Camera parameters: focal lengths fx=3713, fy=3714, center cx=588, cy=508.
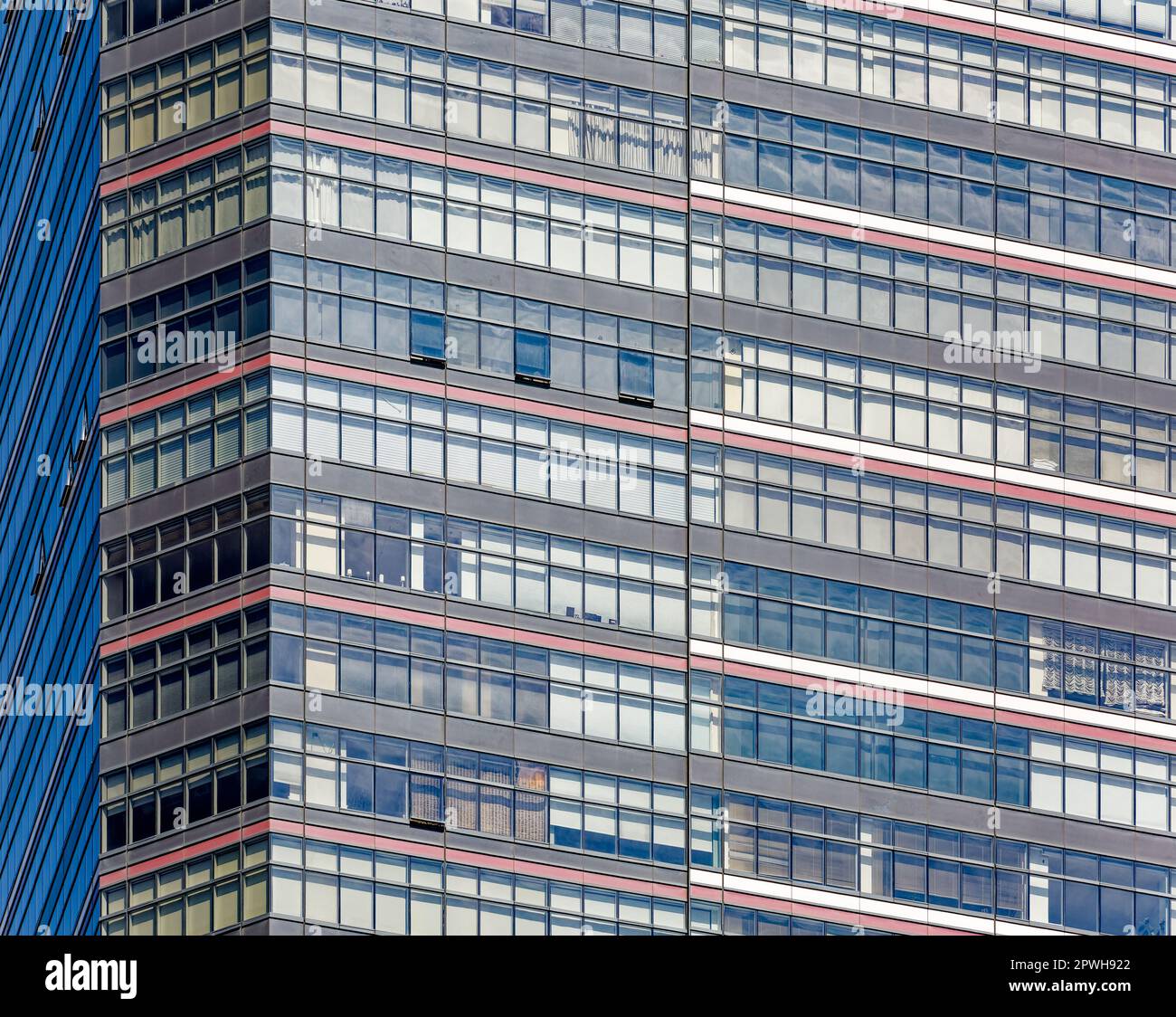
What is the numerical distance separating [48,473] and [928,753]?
31.0m

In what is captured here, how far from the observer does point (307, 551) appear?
365 ft

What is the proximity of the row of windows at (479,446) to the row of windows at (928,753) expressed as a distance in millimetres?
6485

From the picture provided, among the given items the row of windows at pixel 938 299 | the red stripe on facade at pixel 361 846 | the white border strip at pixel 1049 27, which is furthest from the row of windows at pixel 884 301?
the red stripe on facade at pixel 361 846

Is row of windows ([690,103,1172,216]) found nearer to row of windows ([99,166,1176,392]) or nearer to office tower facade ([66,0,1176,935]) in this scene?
office tower facade ([66,0,1176,935])

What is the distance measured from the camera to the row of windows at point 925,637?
11781cm

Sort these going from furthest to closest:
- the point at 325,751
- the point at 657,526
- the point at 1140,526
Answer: the point at 1140,526 → the point at 657,526 → the point at 325,751

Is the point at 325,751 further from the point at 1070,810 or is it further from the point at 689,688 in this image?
the point at 1070,810

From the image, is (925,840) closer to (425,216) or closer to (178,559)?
(425,216)

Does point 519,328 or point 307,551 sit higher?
point 519,328

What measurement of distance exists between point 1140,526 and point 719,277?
675 inches

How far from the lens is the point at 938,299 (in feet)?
405

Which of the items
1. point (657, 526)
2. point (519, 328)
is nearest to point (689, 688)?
point (657, 526)

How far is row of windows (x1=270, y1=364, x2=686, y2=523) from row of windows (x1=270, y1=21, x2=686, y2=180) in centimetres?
901

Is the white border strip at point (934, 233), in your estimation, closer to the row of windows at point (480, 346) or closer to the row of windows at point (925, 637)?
the row of windows at point (480, 346)
